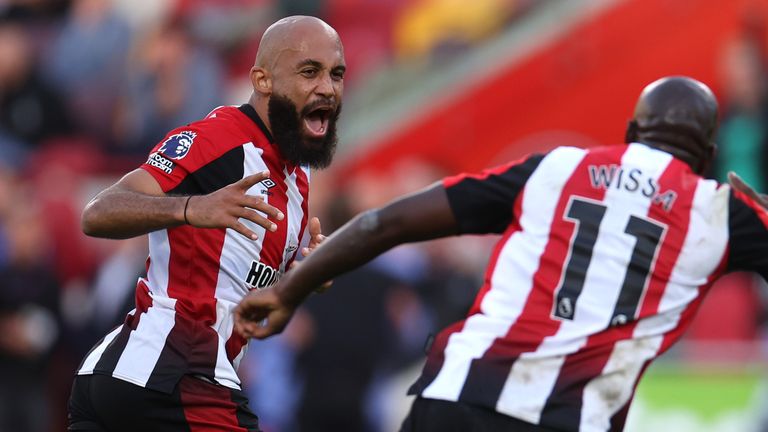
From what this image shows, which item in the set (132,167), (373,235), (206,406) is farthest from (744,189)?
(132,167)

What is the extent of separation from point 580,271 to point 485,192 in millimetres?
410

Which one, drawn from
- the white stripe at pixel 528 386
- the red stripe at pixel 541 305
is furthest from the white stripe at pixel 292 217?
the white stripe at pixel 528 386

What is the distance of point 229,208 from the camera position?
4312mm

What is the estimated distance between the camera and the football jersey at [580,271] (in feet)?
14.2

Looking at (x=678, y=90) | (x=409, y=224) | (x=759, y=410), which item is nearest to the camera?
(x=409, y=224)

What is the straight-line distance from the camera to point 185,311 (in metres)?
4.71

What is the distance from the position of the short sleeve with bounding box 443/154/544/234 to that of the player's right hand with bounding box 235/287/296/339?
655 mm

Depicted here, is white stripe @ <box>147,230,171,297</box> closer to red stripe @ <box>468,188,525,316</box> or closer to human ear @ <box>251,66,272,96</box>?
human ear @ <box>251,66,272,96</box>

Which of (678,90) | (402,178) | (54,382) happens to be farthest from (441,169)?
(678,90)

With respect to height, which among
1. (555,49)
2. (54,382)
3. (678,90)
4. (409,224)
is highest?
(555,49)

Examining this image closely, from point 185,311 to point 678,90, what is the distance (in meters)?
1.93

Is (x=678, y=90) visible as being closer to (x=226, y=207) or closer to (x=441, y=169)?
(x=226, y=207)

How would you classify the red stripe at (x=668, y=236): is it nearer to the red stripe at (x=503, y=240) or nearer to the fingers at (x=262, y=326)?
the red stripe at (x=503, y=240)

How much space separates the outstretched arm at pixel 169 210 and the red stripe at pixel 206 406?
0.62 metres
